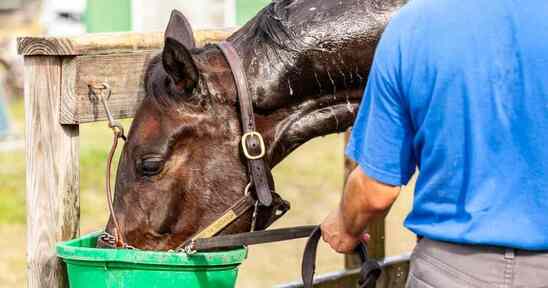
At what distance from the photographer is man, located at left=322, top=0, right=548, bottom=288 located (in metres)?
2.55

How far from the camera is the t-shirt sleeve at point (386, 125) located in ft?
8.55

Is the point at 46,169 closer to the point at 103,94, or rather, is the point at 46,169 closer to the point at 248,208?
the point at 103,94

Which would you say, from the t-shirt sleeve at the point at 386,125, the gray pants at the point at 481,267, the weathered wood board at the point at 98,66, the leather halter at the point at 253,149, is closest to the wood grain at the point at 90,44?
the weathered wood board at the point at 98,66

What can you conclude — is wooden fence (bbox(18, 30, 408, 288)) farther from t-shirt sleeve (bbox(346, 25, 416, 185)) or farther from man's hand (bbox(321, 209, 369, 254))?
t-shirt sleeve (bbox(346, 25, 416, 185))

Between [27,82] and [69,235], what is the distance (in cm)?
54

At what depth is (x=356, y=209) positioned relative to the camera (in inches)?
110

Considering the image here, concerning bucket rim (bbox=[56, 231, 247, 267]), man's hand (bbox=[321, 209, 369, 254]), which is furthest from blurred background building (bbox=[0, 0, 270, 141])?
man's hand (bbox=[321, 209, 369, 254])

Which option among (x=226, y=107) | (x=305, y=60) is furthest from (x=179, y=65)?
(x=305, y=60)

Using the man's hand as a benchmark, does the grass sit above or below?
below

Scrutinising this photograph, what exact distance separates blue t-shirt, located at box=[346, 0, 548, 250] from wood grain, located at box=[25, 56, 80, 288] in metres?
1.34

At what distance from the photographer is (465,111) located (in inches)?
102

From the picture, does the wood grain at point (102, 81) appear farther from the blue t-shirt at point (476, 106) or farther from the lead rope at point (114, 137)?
the blue t-shirt at point (476, 106)

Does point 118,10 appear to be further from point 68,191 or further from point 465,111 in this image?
point 465,111

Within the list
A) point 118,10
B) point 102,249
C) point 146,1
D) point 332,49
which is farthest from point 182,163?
point 146,1
